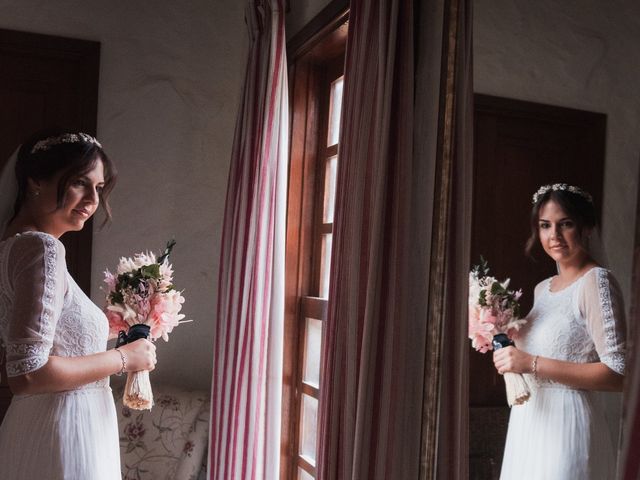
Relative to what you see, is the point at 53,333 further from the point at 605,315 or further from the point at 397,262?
the point at 605,315

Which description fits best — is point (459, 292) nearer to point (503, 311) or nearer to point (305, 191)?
point (503, 311)

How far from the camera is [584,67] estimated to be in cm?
110

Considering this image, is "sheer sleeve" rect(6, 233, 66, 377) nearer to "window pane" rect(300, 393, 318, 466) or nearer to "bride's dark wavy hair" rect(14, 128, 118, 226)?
"bride's dark wavy hair" rect(14, 128, 118, 226)

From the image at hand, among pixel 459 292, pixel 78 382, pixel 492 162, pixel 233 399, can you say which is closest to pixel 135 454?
pixel 233 399

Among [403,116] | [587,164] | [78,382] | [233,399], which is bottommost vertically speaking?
[233,399]

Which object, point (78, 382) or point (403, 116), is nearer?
point (403, 116)

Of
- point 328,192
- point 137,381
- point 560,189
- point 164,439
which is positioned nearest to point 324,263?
point 328,192

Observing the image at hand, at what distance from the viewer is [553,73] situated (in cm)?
116

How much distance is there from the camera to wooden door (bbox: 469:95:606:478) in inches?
43.0

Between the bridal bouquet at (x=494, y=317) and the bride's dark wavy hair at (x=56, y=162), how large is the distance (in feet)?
4.07

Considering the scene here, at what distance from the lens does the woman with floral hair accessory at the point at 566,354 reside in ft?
3.29

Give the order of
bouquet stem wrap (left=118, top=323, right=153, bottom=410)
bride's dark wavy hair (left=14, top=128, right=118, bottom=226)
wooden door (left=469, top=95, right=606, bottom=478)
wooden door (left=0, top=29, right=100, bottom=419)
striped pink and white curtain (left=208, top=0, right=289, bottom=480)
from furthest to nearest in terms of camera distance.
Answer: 1. wooden door (left=0, top=29, right=100, bottom=419)
2. striped pink and white curtain (left=208, top=0, right=289, bottom=480)
3. bouquet stem wrap (left=118, top=323, right=153, bottom=410)
4. bride's dark wavy hair (left=14, top=128, right=118, bottom=226)
5. wooden door (left=469, top=95, right=606, bottom=478)

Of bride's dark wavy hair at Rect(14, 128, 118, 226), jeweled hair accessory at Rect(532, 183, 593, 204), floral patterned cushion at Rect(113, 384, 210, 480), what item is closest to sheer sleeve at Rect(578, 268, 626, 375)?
jeweled hair accessory at Rect(532, 183, 593, 204)

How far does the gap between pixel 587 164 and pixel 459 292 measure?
428mm
